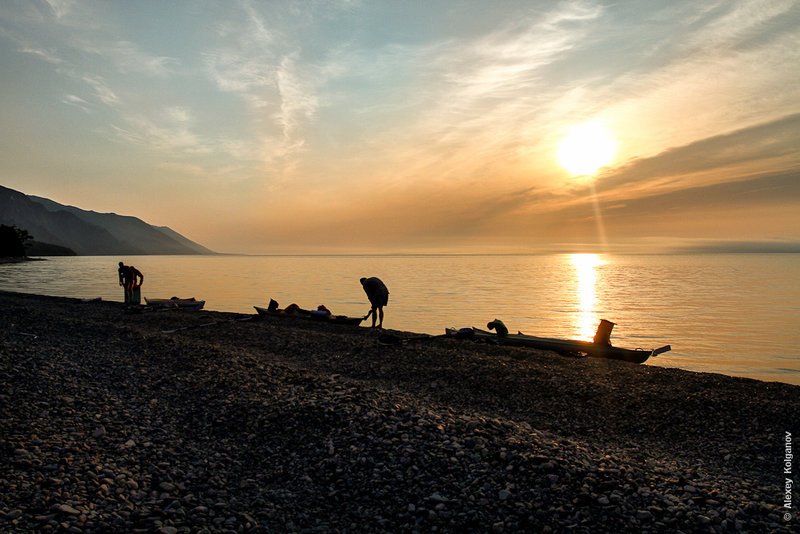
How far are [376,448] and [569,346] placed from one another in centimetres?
1438

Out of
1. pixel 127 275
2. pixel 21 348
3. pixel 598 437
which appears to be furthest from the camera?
pixel 127 275

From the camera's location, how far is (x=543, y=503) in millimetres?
6582

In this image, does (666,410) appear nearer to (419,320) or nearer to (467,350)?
(467,350)

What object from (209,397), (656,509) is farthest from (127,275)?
(656,509)

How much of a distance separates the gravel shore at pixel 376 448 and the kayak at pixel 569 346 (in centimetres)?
328

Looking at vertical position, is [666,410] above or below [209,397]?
above

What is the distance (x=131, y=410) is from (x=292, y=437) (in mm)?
4063

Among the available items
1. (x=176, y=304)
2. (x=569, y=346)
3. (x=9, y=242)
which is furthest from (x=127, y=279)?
(x=9, y=242)

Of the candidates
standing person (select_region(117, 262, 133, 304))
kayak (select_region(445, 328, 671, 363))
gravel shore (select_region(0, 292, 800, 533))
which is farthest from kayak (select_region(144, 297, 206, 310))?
kayak (select_region(445, 328, 671, 363))

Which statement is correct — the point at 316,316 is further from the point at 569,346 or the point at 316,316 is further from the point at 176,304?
the point at 569,346

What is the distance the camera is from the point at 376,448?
8125mm

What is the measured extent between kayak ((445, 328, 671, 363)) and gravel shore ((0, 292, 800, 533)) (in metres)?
3.28

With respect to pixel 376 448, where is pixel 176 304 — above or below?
below

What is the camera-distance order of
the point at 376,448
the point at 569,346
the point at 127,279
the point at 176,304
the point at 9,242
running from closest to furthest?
the point at 376,448 < the point at 569,346 < the point at 127,279 < the point at 176,304 < the point at 9,242
